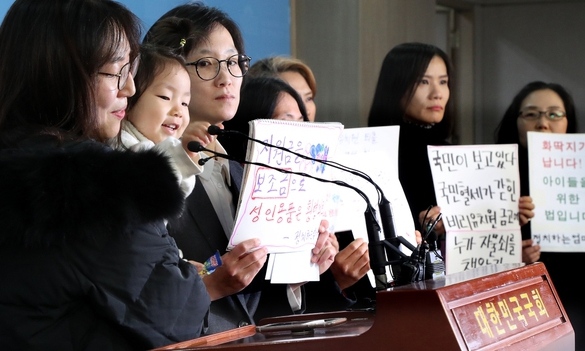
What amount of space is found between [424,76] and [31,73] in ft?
7.55

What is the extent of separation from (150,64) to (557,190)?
2.09 meters

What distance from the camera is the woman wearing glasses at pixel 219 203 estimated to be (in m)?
2.14

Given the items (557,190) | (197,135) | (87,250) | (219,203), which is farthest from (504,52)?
(87,250)

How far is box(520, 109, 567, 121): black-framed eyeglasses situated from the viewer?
13.1 feet

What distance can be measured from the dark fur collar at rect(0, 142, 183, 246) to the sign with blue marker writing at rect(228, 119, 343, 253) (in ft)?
1.94

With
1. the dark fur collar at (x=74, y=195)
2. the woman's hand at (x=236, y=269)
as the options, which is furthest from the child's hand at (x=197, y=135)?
the dark fur collar at (x=74, y=195)

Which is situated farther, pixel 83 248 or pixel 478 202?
pixel 478 202

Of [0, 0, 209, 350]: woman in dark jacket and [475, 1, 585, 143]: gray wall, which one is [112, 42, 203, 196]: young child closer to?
[0, 0, 209, 350]: woman in dark jacket

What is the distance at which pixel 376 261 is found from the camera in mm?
1704

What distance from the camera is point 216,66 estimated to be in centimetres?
255

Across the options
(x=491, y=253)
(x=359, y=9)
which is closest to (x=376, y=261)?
(x=491, y=253)

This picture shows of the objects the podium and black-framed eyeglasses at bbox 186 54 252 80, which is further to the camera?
black-framed eyeglasses at bbox 186 54 252 80

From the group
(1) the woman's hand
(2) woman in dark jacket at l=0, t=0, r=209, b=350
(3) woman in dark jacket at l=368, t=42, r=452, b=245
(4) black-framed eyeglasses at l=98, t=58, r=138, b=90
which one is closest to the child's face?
(1) the woman's hand

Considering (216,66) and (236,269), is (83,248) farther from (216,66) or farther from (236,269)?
(216,66)
